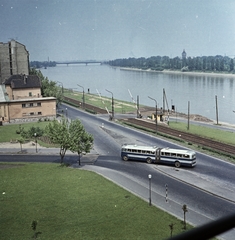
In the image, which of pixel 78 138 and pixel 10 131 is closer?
pixel 78 138

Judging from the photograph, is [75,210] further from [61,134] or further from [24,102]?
[24,102]

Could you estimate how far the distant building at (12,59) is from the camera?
58719 millimetres

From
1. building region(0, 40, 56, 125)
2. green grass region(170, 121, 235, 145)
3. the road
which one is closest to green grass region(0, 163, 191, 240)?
the road

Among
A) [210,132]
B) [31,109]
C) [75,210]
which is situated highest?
[31,109]

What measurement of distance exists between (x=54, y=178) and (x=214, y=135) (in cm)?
2156

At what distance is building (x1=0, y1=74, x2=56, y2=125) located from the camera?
4494 cm

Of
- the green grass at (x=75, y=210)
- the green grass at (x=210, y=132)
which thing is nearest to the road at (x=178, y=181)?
the green grass at (x=75, y=210)

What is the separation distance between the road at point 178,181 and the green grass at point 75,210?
46.0 inches

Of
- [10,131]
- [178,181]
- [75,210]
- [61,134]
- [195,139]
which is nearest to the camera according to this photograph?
[75,210]

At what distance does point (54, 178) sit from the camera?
21844 mm

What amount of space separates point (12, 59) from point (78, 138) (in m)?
39.9

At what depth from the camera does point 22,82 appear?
168 ft

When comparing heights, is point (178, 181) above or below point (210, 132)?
above

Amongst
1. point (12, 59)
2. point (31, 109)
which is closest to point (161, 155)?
point (31, 109)
